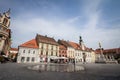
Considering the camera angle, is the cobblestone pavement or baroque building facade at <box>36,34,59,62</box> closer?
the cobblestone pavement

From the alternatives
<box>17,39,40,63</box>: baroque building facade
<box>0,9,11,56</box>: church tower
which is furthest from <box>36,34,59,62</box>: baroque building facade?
<box>0,9,11,56</box>: church tower

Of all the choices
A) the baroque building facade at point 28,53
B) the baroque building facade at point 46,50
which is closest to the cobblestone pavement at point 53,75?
the baroque building facade at point 28,53

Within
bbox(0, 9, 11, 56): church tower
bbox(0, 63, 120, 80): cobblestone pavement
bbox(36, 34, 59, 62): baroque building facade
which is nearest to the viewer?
bbox(0, 63, 120, 80): cobblestone pavement

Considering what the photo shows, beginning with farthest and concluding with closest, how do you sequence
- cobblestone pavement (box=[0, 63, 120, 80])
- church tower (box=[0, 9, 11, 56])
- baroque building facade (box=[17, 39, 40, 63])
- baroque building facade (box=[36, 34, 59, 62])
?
1. baroque building facade (box=[36, 34, 59, 62])
2. baroque building facade (box=[17, 39, 40, 63])
3. church tower (box=[0, 9, 11, 56])
4. cobblestone pavement (box=[0, 63, 120, 80])

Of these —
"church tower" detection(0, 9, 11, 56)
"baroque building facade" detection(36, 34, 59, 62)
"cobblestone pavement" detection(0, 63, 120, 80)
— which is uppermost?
"church tower" detection(0, 9, 11, 56)

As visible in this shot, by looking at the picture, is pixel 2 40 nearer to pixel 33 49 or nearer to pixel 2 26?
pixel 2 26

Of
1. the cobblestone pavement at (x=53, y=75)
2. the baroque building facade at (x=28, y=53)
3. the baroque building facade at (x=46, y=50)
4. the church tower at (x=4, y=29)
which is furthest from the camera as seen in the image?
the baroque building facade at (x=46, y=50)

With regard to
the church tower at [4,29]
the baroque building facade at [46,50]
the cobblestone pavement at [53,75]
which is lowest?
the cobblestone pavement at [53,75]

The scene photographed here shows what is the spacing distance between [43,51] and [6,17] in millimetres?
22339

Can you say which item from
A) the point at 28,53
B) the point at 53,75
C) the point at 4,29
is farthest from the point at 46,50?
the point at 53,75

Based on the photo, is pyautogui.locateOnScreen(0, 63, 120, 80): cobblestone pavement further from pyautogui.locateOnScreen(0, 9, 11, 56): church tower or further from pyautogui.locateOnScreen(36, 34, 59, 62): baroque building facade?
pyautogui.locateOnScreen(36, 34, 59, 62): baroque building facade

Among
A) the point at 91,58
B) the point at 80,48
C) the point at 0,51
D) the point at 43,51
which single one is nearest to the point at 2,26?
the point at 0,51

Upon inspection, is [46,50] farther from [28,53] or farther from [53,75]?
[53,75]

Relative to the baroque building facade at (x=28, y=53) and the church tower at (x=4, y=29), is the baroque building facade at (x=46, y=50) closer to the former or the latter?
the baroque building facade at (x=28, y=53)
